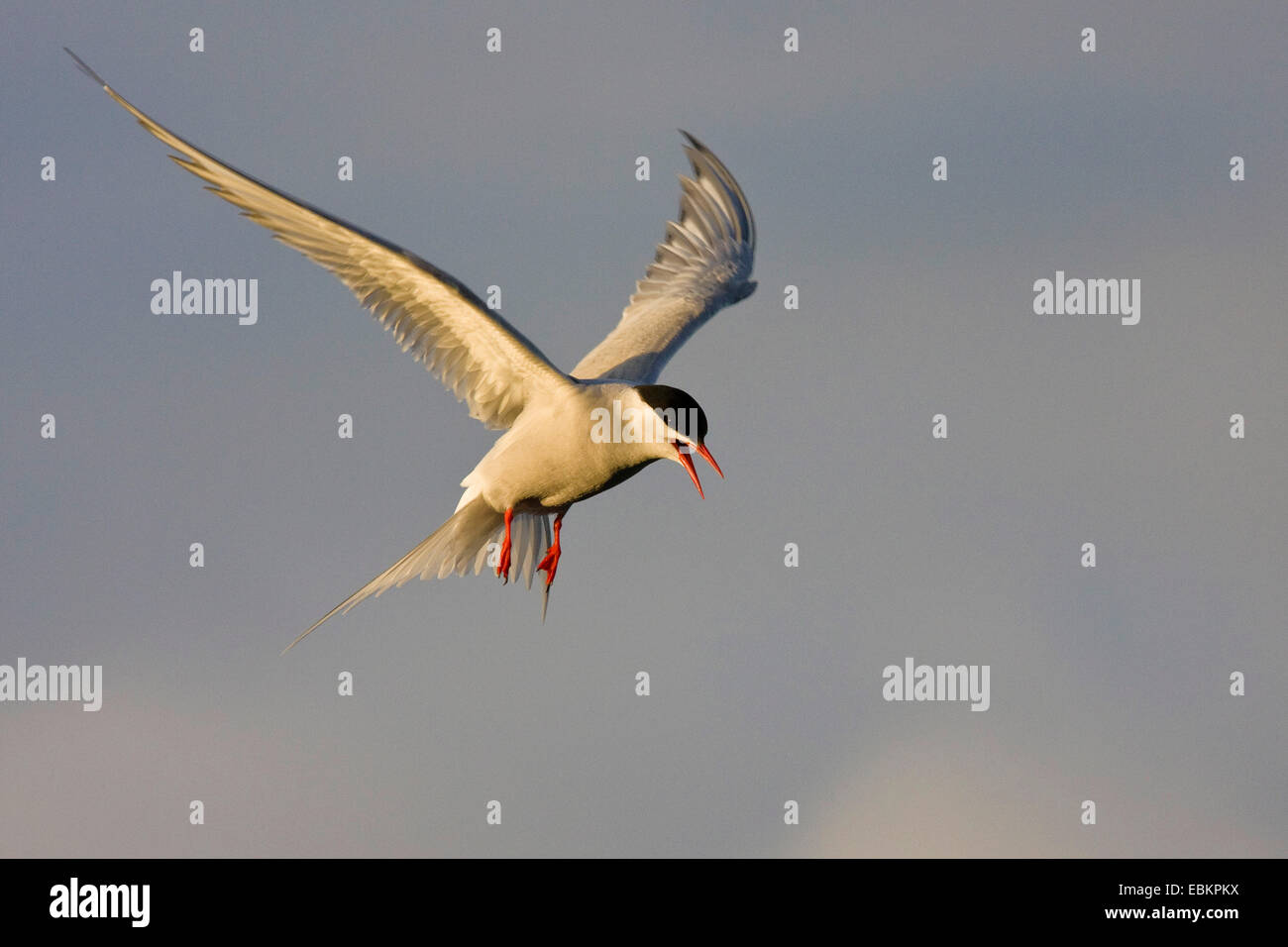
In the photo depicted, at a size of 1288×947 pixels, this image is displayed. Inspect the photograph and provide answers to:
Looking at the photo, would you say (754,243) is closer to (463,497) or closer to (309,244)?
(463,497)

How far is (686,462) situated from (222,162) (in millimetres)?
3478

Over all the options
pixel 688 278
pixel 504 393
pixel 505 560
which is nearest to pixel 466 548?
pixel 505 560

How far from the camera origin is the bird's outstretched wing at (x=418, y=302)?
10.6 meters

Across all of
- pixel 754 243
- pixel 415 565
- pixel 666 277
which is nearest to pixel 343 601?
pixel 415 565

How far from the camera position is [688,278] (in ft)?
50.4

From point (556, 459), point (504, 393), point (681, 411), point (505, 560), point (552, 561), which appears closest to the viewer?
point (681, 411)

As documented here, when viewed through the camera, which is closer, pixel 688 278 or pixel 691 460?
pixel 691 460

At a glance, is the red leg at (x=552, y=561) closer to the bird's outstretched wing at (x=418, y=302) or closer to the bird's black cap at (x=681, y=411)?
the bird's outstretched wing at (x=418, y=302)

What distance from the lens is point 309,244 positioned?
11320 mm

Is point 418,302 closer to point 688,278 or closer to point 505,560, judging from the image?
point 505,560

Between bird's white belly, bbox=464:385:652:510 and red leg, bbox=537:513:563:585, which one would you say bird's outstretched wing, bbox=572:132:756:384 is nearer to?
red leg, bbox=537:513:563:585

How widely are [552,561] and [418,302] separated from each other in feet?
8.20

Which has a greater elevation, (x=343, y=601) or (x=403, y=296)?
(x=403, y=296)

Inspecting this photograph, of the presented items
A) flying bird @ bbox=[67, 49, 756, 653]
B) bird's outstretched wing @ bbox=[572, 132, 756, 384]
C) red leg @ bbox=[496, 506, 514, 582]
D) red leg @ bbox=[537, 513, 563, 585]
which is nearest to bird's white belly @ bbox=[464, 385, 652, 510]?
flying bird @ bbox=[67, 49, 756, 653]
